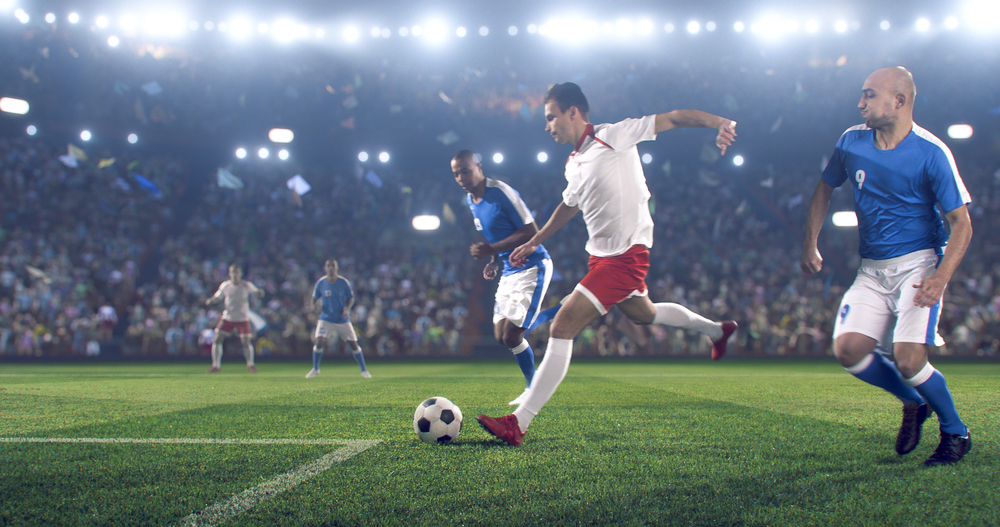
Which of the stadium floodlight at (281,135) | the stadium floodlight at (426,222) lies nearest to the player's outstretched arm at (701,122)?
the stadium floodlight at (426,222)

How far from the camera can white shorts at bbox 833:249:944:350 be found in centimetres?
322

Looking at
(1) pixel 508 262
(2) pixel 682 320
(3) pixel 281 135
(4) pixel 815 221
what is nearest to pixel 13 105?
(3) pixel 281 135

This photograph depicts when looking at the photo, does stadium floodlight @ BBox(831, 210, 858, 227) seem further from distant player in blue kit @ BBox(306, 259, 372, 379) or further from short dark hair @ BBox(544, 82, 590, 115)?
short dark hair @ BBox(544, 82, 590, 115)

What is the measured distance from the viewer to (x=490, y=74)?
27.2 meters

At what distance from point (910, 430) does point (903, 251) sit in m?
1.03

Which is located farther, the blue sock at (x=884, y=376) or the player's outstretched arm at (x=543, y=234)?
the player's outstretched arm at (x=543, y=234)

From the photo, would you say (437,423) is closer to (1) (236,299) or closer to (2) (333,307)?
(2) (333,307)

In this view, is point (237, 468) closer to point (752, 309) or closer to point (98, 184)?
point (752, 309)

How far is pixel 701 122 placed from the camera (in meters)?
3.76

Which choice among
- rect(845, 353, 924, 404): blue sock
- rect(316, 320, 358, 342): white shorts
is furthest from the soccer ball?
rect(316, 320, 358, 342): white shorts

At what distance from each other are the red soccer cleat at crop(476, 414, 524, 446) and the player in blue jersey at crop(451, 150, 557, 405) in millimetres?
2331

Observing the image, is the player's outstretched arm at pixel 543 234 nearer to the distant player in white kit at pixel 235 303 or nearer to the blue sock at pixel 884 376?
the blue sock at pixel 884 376

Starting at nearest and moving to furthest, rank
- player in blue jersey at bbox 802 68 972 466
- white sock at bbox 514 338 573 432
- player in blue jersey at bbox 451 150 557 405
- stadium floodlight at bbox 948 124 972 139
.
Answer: player in blue jersey at bbox 802 68 972 466, white sock at bbox 514 338 573 432, player in blue jersey at bbox 451 150 557 405, stadium floodlight at bbox 948 124 972 139

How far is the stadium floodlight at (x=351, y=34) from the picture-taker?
26.7m
